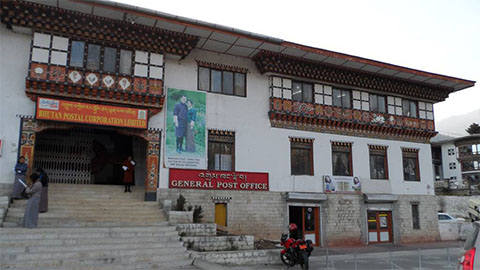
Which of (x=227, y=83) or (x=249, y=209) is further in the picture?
(x=227, y=83)

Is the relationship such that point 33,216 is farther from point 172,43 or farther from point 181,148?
point 172,43

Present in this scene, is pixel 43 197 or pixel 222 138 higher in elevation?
pixel 222 138

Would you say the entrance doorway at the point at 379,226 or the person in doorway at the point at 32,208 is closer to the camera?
the person in doorway at the point at 32,208

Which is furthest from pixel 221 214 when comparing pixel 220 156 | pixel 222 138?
pixel 222 138

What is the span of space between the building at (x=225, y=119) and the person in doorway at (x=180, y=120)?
0.15ft

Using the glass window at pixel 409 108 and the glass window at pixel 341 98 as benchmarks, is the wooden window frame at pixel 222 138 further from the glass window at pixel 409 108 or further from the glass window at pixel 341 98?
the glass window at pixel 409 108

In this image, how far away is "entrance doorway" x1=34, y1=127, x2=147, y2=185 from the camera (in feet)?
58.5

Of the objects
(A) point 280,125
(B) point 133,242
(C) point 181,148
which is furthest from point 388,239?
(B) point 133,242

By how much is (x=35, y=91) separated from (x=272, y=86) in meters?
10.5

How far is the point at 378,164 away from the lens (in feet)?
73.3

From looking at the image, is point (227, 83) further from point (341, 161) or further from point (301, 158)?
point (341, 161)

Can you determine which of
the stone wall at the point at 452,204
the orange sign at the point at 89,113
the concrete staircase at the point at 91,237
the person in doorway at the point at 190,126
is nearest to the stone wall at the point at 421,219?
the person in doorway at the point at 190,126

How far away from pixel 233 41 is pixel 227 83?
7.22 ft

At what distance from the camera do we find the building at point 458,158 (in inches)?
2183
